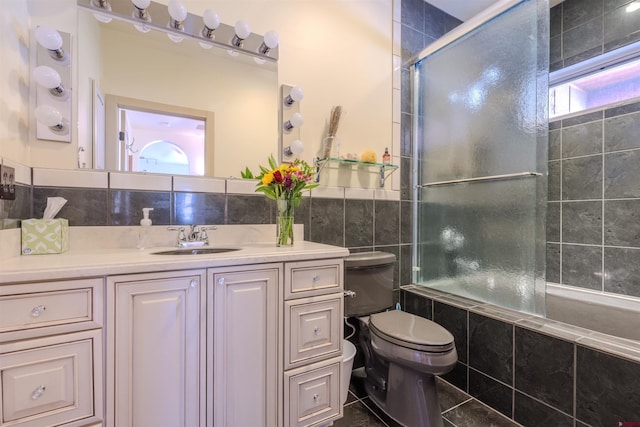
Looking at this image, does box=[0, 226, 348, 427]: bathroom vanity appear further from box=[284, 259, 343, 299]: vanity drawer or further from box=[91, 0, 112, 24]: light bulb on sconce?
box=[91, 0, 112, 24]: light bulb on sconce

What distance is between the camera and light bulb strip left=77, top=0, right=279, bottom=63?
1235 mm

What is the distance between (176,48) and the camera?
52.8 inches

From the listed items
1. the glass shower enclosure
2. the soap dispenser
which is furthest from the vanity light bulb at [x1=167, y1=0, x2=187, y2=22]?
the glass shower enclosure

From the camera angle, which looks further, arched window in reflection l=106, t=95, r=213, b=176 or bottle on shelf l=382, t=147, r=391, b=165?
bottle on shelf l=382, t=147, r=391, b=165

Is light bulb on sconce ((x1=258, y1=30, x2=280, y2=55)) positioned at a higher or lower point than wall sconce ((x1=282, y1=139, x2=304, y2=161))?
higher

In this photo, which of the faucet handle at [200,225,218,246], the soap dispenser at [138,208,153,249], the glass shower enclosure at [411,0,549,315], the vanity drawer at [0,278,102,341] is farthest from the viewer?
the glass shower enclosure at [411,0,549,315]

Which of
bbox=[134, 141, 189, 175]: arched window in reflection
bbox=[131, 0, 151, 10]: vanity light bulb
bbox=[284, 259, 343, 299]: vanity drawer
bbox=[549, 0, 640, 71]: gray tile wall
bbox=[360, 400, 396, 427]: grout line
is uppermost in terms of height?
bbox=[549, 0, 640, 71]: gray tile wall

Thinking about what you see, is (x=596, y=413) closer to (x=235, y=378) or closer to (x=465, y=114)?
(x=235, y=378)

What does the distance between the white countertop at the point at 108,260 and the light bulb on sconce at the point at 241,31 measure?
1082 mm

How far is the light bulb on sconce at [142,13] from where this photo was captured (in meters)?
1.23

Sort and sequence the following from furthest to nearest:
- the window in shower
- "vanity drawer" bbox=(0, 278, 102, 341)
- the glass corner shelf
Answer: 1. the window in shower
2. the glass corner shelf
3. "vanity drawer" bbox=(0, 278, 102, 341)

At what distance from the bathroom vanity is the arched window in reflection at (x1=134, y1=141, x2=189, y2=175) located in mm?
303

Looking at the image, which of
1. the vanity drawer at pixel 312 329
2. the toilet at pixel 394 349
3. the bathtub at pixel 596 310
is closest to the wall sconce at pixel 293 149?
the toilet at pixel 394 349

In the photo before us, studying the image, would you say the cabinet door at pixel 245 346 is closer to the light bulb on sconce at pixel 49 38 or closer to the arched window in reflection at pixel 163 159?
the arched window in reflection at pixel 163 159
